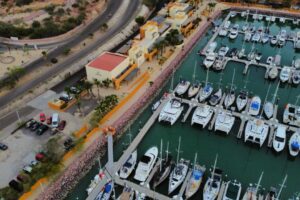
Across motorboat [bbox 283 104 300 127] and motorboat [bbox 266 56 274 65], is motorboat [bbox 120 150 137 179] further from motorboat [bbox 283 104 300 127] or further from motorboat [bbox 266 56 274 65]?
motorboat [bbox 266 56 274 65]

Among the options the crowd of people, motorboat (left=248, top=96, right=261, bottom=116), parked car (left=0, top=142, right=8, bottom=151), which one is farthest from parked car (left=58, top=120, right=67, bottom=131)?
motorboat (left=248, top=96, right=261, bottom=116)

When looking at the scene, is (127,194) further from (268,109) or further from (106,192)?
(268,109)

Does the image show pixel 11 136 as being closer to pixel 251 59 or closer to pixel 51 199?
pixel 51 199

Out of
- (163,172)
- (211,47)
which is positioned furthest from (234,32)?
(163,172)

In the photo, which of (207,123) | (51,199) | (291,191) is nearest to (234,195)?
(291,191)

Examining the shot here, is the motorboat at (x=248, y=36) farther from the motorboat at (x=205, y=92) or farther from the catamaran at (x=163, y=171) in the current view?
the catamaran at (x=163, y=171)
